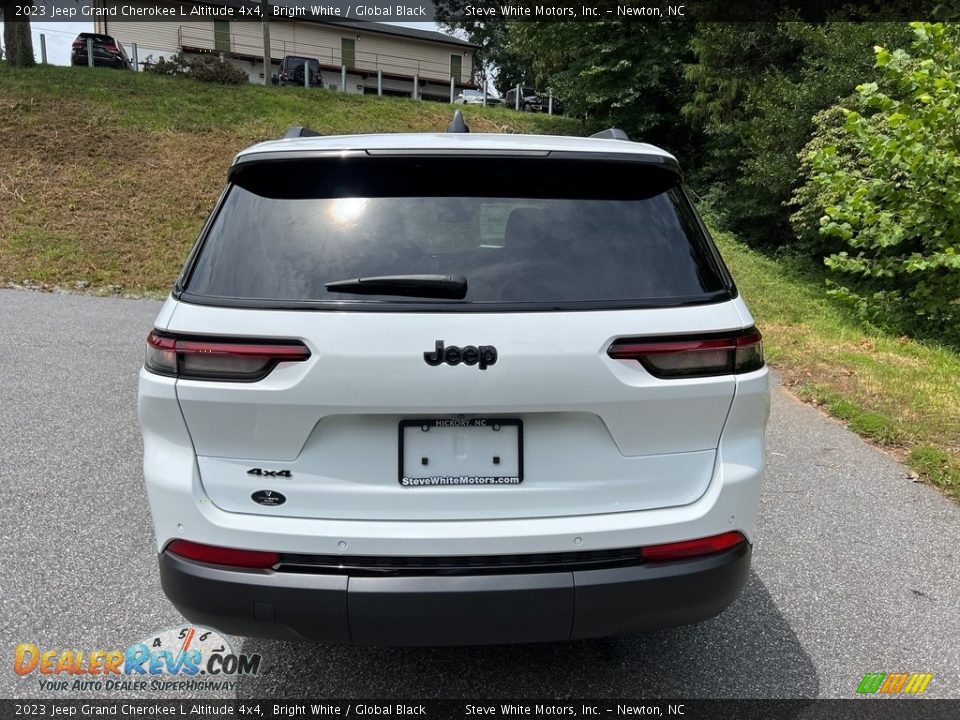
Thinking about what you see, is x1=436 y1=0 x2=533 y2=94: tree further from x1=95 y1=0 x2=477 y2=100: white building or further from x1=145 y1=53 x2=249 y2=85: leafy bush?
x1=145 y1=53 x2=249 y2=85: leafy bush

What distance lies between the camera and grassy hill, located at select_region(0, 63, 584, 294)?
1157cm

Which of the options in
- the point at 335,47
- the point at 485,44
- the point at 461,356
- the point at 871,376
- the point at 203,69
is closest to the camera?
the point at 461,356

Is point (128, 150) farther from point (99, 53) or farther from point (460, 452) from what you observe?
point (460, 452)

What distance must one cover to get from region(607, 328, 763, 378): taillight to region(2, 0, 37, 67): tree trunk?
2426cm

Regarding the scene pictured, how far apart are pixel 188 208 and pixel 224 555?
43.2ft

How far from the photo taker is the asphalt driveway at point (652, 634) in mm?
2434

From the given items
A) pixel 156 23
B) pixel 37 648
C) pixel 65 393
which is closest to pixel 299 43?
pixel 156 23

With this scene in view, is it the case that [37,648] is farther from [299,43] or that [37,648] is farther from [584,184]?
[299,43]

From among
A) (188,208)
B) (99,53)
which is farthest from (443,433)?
(99,53)

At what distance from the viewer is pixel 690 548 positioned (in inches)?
78.5

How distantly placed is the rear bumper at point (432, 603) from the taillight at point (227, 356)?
0.54 m

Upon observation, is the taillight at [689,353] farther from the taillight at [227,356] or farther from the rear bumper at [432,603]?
the taillight at [227,356]

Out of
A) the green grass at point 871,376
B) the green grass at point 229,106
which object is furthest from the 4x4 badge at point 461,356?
the green grass at point 229,106

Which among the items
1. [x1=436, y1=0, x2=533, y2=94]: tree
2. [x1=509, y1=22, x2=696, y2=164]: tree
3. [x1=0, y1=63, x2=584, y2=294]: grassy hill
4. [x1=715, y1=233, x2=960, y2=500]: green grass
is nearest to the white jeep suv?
[x1=715, y1=233, x2=960, y2=500]: green grass
